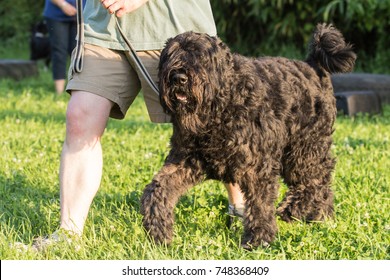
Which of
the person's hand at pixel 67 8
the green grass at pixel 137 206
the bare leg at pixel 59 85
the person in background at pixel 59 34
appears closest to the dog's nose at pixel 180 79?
the green grass at pixel 137 206

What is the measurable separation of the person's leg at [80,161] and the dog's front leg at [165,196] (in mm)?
423

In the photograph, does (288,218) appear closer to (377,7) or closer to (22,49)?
(377,7)

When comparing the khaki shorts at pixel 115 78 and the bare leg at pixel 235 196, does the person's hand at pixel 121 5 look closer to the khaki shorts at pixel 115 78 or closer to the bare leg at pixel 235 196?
the khaki shorts at pixel 115 78

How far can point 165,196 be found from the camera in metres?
4.60

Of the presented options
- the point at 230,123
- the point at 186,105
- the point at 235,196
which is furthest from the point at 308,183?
the point at 186,105

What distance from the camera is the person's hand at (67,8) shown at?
1123 cm

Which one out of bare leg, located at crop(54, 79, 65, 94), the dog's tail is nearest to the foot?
the dog's tail

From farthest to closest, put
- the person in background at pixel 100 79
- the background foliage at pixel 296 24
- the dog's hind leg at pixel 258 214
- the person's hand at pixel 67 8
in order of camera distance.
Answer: the background foliage at pixel 296 24 < the person's hand at pixel 67 8 < the person in background at pixel 100 79 < the dog's hind leg at pixel 258 214

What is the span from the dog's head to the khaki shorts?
468mm

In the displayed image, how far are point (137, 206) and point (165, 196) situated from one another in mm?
1087

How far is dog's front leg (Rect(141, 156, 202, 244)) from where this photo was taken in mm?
4578

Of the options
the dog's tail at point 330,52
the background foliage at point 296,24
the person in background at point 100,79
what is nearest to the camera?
the person in background at point 100,79

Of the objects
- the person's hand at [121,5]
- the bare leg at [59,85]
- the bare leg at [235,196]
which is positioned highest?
the person's hand at [121,5]

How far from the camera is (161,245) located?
456 centimetres
